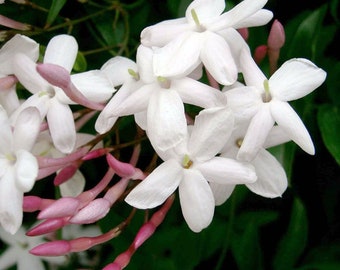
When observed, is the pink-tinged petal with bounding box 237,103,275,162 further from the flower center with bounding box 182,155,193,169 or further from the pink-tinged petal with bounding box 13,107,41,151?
the pink-tinged petal with bounding box 13,107,41,151

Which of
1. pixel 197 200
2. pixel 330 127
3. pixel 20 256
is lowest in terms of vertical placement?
pixel 20 256

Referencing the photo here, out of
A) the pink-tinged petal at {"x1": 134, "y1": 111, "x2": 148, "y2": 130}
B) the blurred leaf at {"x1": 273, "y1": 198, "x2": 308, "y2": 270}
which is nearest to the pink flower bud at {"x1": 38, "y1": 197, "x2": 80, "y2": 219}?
the pink-tinged petal at {"x1": 134, "y1": 111, "x2": 148, "y2": 130}

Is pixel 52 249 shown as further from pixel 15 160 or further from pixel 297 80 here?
pixel 297 80

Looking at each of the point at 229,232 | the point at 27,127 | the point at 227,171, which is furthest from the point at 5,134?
the point at 229,232

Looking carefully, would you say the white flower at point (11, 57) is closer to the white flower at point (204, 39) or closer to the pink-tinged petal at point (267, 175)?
the white flower at point (204, 39)

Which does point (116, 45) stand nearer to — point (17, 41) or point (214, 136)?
point (17, 41)

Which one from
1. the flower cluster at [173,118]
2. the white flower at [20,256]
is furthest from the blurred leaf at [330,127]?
the white flower at [20,256]
